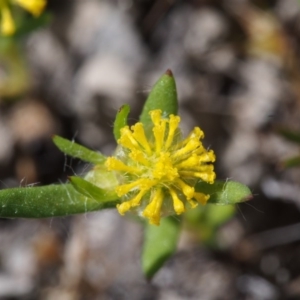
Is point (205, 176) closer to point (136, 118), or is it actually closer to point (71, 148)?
point (71, 148)

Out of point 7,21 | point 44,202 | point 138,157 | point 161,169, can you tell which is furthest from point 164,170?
point 7,21

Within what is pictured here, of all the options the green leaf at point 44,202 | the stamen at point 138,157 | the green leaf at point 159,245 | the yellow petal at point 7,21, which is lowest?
the green leaf at point 159,245

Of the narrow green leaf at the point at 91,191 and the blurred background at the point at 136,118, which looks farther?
the blurred background at the point at 136,118

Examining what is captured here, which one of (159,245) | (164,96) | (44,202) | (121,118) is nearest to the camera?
(121,118)

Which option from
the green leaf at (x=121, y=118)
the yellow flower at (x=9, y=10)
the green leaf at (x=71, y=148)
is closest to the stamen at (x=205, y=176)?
the green leaf at (x=121, y=118)

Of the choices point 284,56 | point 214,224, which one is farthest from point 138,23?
point 214,224

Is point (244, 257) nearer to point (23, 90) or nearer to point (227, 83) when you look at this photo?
point (227, 83)

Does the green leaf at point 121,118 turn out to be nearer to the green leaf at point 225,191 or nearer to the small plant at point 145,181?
the small plant at point 145,181
